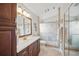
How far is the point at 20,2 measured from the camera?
2188mm

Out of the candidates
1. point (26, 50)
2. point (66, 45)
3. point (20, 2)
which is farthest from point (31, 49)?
point (20, 2)

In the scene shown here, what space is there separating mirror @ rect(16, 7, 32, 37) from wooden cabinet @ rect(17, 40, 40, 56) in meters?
0.21

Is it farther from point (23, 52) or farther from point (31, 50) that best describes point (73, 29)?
point (23, 52)

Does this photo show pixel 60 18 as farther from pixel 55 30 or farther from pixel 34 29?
pixel 34 29

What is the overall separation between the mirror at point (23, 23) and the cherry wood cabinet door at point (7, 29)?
3.2 inches

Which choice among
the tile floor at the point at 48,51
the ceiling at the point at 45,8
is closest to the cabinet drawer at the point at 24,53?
the tile floor at the point at 48,51

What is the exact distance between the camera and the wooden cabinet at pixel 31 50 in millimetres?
2172

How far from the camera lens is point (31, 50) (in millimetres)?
2219

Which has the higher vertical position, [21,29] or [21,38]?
[21,29]

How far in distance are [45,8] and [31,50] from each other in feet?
2.41

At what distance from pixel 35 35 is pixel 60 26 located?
439 millimetres

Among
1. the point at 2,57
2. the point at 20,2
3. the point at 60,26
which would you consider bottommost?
the point at 2,57

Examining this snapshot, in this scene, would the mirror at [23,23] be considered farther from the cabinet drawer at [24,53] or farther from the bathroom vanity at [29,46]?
the cabinet drawer at [24,53]

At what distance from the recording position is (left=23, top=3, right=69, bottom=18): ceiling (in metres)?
2.20
